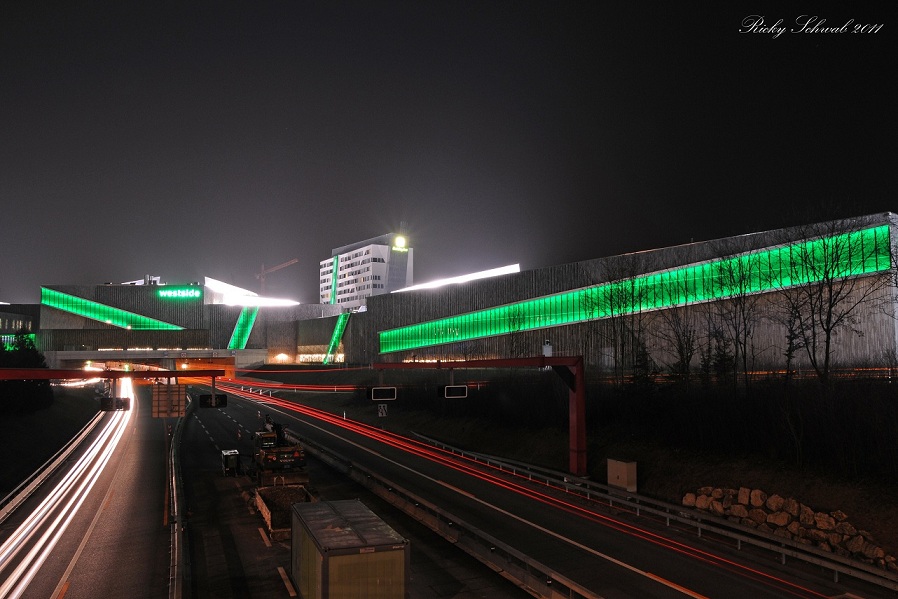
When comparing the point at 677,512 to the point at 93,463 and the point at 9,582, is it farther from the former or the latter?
the point at 93,463

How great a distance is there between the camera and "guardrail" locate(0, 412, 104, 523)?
28114mm

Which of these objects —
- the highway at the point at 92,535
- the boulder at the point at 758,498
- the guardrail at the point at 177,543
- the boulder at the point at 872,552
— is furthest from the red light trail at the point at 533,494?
the highway at the point at 92,535

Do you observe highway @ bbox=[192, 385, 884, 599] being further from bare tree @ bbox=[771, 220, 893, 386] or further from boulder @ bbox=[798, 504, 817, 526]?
bare tree @ bbox=[771, 220, 893, 386]

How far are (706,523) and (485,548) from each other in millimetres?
9141

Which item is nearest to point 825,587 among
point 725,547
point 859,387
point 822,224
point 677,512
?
point 725,547

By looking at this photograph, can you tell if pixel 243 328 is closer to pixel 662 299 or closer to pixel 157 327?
pixel 157 327

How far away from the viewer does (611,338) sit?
60312 mm

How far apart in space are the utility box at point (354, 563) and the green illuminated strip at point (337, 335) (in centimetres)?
10327

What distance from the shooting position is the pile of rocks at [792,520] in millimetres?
18922

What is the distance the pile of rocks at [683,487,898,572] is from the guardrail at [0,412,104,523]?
1095 inches

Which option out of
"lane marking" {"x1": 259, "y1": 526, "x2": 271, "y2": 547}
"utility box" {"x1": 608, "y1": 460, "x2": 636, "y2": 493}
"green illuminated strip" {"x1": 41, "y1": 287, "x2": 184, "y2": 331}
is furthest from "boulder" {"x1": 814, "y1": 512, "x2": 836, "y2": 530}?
"green illuminated strip" {"x1": 41, "y1": 287, "x2": 184, "y2": 331}

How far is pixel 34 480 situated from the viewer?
34.5m

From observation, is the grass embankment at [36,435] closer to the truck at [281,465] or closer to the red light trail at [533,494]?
the truck at [281,465]

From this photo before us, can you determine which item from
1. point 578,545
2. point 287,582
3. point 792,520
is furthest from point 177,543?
point 792,520
